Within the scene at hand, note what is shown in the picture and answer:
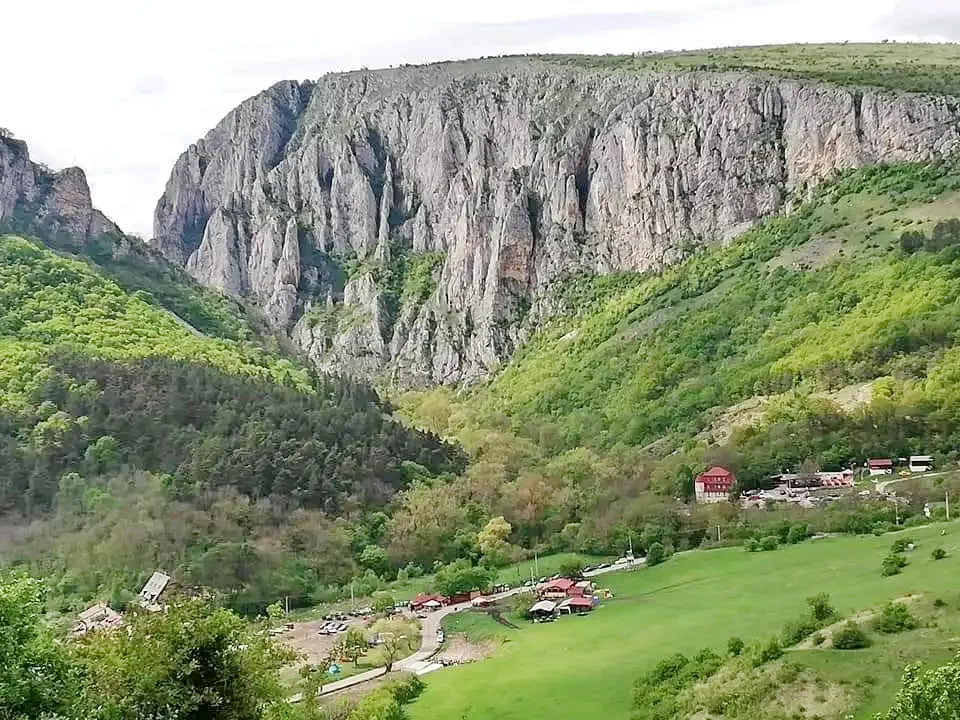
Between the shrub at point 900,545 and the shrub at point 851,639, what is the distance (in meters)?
16.9

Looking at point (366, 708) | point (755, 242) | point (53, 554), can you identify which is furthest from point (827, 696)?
point (755, 242)

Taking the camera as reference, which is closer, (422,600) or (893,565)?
(893,565)

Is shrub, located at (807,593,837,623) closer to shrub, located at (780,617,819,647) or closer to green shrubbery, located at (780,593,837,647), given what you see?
green shrubbery, located at (780,593,837,647)

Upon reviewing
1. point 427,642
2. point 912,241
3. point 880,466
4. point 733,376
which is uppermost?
point 912,241

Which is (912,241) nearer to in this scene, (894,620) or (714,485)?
(714,485)

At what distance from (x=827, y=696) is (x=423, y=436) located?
63.1m

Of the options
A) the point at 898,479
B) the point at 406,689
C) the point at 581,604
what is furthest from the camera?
the point at 898,479

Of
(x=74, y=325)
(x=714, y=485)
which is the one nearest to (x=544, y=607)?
(x=714, y=485)

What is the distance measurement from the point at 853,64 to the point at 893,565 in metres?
135

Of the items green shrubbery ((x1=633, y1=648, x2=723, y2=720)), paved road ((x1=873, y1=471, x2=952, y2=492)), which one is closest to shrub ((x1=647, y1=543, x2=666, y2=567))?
paved road ((x1=873, y1=471, x2=952, y2=492))

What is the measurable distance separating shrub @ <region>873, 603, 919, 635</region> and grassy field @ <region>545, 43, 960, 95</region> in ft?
386

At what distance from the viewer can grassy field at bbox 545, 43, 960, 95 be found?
503 feet

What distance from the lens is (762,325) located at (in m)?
122

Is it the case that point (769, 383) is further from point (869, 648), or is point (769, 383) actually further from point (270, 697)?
point (270, 697)
